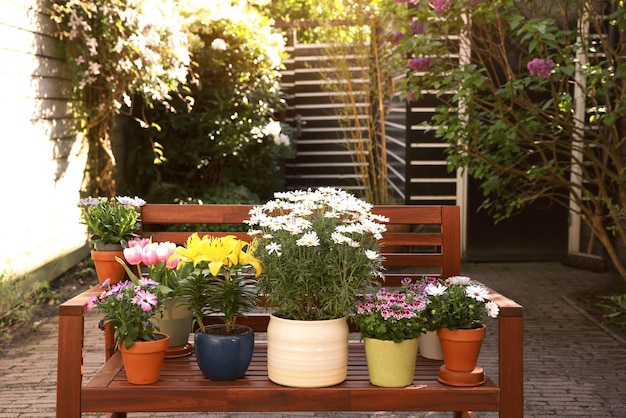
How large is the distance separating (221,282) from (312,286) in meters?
0.28

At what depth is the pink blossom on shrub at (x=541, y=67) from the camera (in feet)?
17.8

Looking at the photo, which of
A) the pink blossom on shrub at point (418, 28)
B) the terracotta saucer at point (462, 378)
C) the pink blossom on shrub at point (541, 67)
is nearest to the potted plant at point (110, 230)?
the terracotta saucer at point (462, 378)

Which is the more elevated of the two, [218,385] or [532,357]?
[218,385]

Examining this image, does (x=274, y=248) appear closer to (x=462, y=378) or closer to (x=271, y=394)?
(x=271, y=394)

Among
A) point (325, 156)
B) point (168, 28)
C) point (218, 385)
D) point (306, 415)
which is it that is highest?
point (168, 28)

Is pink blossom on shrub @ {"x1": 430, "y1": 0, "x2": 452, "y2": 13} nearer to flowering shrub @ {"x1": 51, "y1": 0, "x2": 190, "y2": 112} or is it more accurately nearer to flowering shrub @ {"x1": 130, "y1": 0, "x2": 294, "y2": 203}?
flowering shrub @ {"x1": 51, "y1": 0, "x2": 190, "y2": 112}

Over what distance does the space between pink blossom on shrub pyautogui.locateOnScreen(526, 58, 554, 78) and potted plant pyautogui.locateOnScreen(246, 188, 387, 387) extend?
3.24 metres

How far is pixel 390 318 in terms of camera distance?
248 centimetres

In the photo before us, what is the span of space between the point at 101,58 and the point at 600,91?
4.13 metres

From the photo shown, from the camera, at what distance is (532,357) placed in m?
5.00

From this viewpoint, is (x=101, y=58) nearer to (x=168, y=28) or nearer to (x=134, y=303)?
(x=168, y=28)

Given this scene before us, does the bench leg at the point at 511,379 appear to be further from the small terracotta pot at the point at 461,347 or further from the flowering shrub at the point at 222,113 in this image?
the flowering shrub at the point at 222,113

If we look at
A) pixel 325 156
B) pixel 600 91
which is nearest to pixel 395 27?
pixel 600 91

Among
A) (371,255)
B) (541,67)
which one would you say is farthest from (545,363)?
(371,255)
